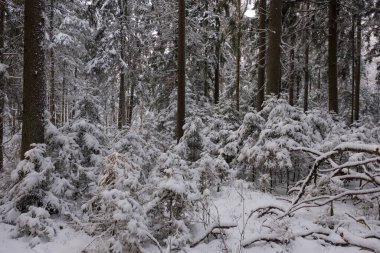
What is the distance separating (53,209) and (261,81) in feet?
37.4

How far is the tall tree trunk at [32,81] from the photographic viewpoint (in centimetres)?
744

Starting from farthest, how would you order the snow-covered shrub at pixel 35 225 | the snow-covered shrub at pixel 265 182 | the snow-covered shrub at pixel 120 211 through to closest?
1. the snow-covered shrub at pixel 265 182
2. the snow-covered shrub at pixel 35 225
3. the snow-covered shrub at pixel 120 211

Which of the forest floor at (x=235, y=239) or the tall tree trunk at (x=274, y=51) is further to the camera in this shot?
the tall tree trunk at (x=274, y=51)

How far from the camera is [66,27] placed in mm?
21406

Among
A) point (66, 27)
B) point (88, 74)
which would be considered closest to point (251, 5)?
point (88, 74)

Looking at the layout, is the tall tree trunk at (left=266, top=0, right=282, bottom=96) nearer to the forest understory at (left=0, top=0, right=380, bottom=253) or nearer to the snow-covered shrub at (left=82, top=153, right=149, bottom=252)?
the forest understory at (left=0, top=0, right=380, bottom=253)

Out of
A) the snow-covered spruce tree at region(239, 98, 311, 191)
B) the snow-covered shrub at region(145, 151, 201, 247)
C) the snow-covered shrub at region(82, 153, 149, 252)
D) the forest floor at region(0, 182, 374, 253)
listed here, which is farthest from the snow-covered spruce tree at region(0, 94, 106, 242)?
the snow-covered spruce tree at region(239, 98, 311, 191)

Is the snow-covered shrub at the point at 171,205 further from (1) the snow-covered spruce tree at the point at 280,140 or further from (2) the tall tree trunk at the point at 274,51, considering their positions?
(2) the tall tree trunk at the point at 274,51

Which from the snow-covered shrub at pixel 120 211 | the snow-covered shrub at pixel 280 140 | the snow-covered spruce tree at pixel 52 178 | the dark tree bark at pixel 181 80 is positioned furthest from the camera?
the dark tree bark at pixel 181 80

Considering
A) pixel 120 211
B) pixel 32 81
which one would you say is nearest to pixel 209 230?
pixel 120 211

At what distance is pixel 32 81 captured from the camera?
24.7ft

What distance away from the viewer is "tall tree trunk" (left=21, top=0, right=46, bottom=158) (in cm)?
744

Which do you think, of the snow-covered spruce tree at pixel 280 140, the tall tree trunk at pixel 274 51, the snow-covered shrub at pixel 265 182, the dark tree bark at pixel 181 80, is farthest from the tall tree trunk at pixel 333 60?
the dark tree bark at pixel 181 80

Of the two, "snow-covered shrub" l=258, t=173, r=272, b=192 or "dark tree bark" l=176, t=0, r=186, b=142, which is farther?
"dark tree bark" l=176, t=0, r=186, b=142
